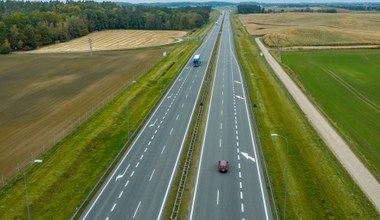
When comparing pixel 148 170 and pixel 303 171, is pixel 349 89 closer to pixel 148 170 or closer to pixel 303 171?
pixel 303 171

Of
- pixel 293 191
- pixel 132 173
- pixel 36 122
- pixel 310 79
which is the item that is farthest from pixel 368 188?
pixel 310 79

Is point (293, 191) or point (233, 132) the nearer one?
point (293, 191)

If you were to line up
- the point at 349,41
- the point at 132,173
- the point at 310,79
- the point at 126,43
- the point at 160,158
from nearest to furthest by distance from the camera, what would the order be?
the point at 132,173
the point at 160,158
the point at 310,79
the point at 349,41
the point at 126,43

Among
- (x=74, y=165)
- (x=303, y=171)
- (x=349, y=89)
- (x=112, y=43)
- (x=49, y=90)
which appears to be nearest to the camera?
(x=303, y=171)

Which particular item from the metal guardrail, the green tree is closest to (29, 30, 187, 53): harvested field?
the green tree

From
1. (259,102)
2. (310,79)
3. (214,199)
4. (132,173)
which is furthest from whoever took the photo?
(310,79)

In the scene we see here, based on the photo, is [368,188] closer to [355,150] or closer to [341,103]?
[355,150]

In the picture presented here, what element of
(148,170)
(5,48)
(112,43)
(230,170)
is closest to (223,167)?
(230,170)
